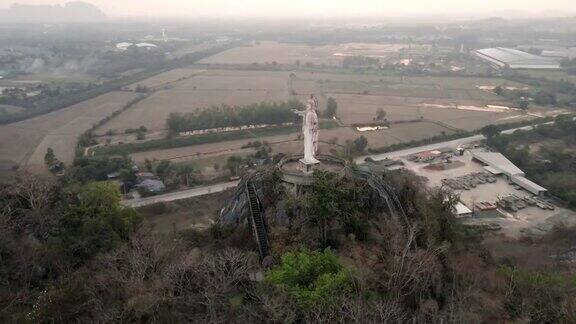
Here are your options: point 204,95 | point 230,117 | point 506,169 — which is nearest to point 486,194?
point 506,169

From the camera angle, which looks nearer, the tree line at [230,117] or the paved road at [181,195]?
the paved road at [181,195]

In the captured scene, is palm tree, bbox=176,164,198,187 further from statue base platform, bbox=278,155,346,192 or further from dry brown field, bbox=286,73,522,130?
dry brown field, bbox=286,73,522,130

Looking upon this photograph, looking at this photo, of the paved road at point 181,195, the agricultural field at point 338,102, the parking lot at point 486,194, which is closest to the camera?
the parking lot at point 486,194

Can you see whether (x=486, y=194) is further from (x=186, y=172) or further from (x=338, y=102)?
(x=338, y=102)

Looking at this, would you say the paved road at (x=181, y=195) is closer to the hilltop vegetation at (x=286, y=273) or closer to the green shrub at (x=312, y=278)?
the hilltop vegetation at (x=286, y=273)

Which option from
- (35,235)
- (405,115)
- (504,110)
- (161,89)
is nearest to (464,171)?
(405,115)

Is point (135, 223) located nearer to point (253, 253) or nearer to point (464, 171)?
point (253, 253)

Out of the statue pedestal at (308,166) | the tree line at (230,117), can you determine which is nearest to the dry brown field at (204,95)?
the tree line at (230,117)
